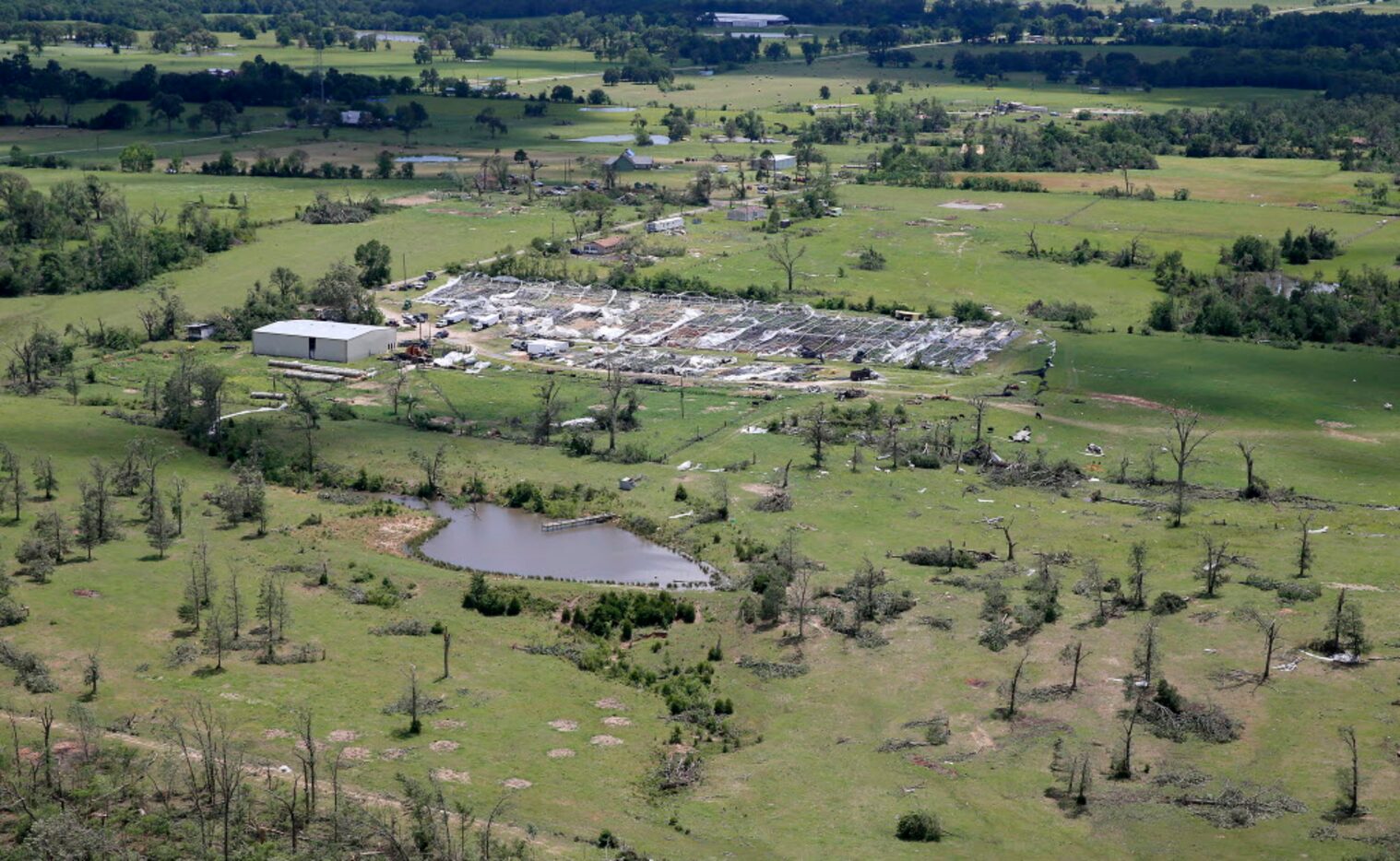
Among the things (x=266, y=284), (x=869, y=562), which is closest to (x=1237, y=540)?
(x=869, y=562)

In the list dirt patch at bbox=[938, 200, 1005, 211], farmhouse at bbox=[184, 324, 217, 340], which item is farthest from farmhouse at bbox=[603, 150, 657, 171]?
farmhouse at bbox=[184, 324, 217, 340]

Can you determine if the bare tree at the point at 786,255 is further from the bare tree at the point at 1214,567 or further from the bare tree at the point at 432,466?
the bare tree at the point at 1214,567

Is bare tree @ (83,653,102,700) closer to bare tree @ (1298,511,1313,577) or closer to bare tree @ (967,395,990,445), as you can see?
bare tree @ (967,395,990,445)

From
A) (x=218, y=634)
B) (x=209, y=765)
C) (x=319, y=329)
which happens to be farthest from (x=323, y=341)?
(x=209, y=765)

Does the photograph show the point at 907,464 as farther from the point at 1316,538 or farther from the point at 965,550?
the point at 1316,538

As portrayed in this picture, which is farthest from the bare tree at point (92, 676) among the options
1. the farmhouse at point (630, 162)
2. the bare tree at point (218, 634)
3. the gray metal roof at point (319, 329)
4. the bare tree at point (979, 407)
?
the farmhouse at point (630, 162)
